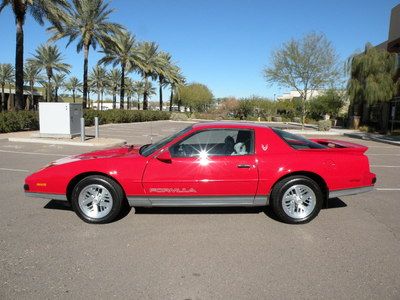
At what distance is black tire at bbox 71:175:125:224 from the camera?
16.8 ft

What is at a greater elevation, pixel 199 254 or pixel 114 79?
pixel 114 79

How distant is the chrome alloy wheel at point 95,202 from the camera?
520cm

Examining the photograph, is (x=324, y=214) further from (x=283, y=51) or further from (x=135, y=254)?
(x=283, y=51)

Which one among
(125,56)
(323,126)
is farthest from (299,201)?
(125,56)

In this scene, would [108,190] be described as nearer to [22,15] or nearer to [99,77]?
[22,15]

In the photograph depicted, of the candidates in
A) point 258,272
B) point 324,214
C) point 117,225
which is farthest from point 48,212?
point 324,214

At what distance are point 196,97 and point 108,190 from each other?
73220 millimetres

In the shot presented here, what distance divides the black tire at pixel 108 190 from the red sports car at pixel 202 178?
0.04ft

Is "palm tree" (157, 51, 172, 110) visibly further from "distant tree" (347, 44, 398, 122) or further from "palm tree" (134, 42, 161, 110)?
"distant tree" (347, 44, 398, 122)

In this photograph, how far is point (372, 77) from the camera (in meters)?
31.6

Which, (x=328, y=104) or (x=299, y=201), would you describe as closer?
(x=299, y=201)

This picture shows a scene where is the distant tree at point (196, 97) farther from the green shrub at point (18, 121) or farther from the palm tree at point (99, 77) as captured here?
the green shrub at point (18, 121)

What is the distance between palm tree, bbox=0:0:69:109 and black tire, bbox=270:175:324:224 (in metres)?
20.9

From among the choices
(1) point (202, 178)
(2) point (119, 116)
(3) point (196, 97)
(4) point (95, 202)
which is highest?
(3) point (196, 97)
